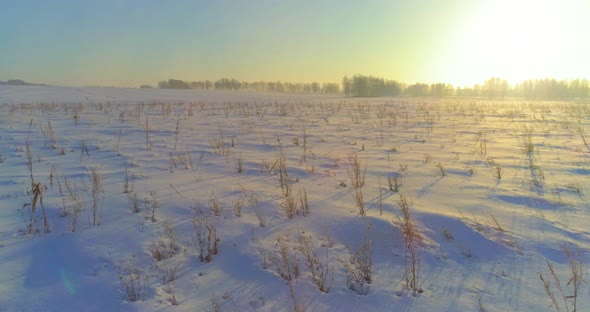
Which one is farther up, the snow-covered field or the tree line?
the tree line

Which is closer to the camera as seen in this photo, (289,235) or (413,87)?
(289,235)

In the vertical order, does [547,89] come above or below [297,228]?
above

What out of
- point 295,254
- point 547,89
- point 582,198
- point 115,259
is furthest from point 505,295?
point 547,89

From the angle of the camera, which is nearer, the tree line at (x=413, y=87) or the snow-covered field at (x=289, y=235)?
the snow-covered field at (x=289, y=235)

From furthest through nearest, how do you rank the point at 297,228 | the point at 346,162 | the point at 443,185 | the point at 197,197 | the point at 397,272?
the point at 346,162, the point at 443,185, the point at 197,197, the point at 297,228, the point at 397,272

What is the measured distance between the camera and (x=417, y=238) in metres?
3.15

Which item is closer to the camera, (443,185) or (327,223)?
(327,223)

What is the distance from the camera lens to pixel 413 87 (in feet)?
364

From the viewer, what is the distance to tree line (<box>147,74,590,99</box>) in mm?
86688

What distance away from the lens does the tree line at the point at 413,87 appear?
8669cm

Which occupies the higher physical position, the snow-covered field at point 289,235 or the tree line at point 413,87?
the tree line at point 413,87

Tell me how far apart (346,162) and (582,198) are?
11.3 ft

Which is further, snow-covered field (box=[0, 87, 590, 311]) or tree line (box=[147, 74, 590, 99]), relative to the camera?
tree line (box=[147, 74, 590, 99])

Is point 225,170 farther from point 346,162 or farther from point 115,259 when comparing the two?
point 115,259
